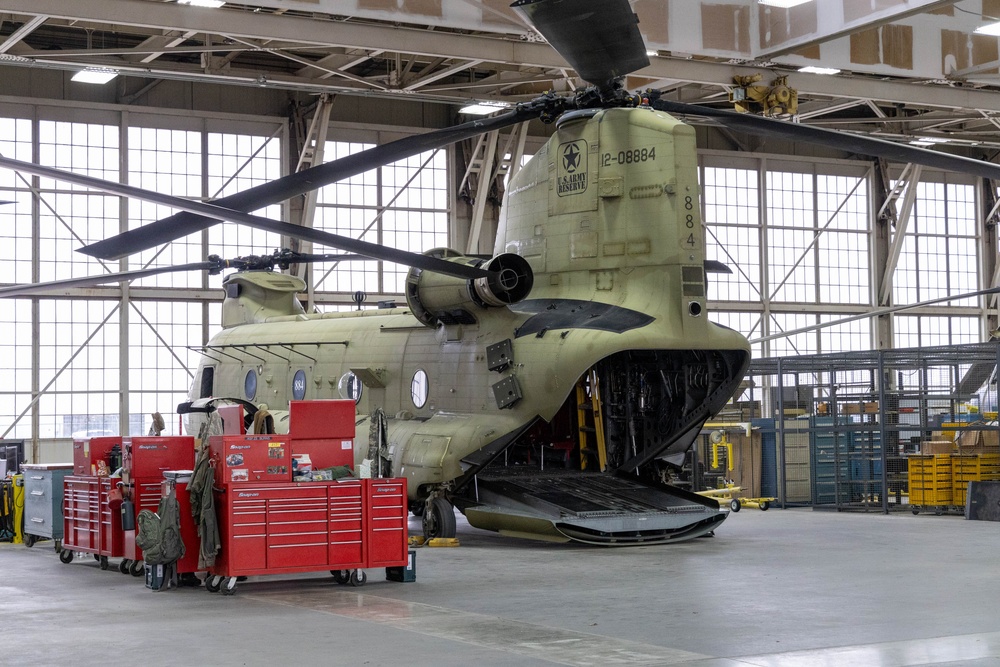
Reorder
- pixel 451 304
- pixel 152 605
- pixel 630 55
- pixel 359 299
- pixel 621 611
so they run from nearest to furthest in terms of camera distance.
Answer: pixel 621 611
pixel 152 605
pixel 630 55
pixel 451 304
pixel 359 299

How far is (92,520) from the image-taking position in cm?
1329

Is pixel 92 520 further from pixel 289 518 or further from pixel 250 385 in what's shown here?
pixel 250 385

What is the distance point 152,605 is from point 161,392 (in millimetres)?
20887

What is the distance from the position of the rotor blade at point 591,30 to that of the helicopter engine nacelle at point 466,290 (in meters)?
2.95

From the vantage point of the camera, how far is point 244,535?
10820mm

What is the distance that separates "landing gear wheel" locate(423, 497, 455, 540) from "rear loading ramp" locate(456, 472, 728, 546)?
0.29 m

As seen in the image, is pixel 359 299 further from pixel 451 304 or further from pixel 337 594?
pixel 337 594

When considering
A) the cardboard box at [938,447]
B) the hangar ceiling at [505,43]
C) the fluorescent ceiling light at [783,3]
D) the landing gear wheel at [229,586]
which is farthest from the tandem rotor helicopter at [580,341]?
the fluorescent ceiling light at [783,3]

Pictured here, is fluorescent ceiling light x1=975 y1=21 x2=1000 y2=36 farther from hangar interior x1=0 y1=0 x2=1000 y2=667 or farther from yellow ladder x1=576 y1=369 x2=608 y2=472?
yellow ladder x1=576 y1=369 x2=608 y2=472

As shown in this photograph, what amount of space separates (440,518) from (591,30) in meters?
6.66

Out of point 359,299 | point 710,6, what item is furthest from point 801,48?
point 359,299

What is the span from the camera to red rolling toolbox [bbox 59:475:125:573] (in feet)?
41.4

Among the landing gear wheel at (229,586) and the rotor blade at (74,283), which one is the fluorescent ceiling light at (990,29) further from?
the landing gear wheel at (229,586)

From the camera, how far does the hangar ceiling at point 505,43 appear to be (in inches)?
792
